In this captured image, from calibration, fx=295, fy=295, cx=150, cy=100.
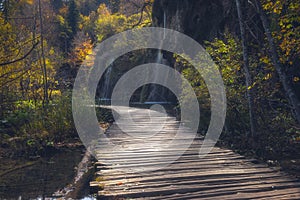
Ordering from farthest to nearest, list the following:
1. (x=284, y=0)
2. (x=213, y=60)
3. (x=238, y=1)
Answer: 1. (x=213, y=60)
2. (x=238, y=1)
3. (x=284, y=0)

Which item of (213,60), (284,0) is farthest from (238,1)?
(213,60)

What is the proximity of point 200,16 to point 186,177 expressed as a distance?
1033cm

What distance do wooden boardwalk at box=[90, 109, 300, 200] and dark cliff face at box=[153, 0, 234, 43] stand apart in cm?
635

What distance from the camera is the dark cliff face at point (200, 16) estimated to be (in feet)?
37.0

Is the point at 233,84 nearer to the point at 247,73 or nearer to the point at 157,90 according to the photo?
the point at 247,73

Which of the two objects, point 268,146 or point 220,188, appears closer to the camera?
point 220,188

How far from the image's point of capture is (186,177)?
4.42 metres

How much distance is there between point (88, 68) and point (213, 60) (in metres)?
27.7

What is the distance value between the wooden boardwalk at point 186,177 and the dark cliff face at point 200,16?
635 centimetres

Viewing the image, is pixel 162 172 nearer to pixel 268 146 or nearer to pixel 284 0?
pixel 268 146

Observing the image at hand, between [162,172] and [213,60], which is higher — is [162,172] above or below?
below

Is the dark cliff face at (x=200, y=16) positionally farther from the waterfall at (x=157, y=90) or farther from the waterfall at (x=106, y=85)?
the waterfall at (x=106, y=85)

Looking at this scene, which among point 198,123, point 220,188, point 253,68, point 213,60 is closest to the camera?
point 220,188

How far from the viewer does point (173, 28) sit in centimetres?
1591
